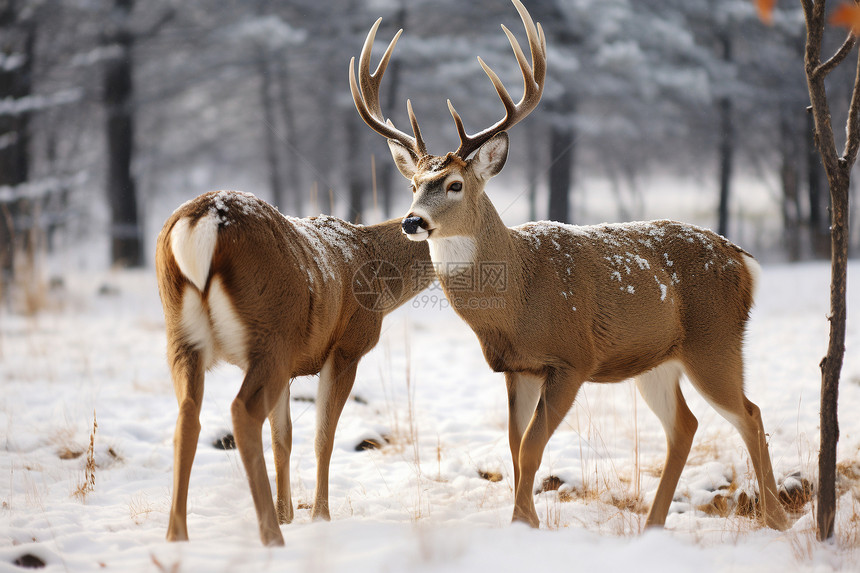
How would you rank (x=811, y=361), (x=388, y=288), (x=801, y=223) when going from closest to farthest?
(x=388, y=288) < (x=811, y=361) < (x=801, y=223)

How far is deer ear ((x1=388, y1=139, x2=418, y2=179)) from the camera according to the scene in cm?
393

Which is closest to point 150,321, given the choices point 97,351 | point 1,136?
point 97,351

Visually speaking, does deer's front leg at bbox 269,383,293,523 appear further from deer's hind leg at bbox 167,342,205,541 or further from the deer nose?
the deer nose

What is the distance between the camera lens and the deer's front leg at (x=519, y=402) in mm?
3662

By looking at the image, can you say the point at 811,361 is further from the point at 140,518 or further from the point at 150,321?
the point at 150,321

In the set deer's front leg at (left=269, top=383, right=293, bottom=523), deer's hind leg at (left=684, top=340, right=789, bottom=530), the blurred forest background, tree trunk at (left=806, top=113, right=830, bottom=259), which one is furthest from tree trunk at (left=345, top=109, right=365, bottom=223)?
deer's hind leg at (left=684, top=340, right=789, bottom=530)

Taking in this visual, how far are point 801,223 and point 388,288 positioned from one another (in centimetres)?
1529

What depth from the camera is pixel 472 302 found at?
3.49 m

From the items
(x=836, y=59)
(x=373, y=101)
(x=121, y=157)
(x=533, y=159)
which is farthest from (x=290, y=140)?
(x=836, y=59)

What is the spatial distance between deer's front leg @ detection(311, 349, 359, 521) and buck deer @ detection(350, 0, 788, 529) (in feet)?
2.45

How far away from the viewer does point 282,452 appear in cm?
369

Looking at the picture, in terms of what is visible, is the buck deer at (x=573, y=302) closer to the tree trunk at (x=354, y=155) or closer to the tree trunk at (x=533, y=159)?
the tree trunk at (x=354, y=155)

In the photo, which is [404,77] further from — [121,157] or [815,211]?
[815,211]

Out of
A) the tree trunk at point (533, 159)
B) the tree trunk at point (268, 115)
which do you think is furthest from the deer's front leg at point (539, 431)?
the tree trunk at point (533, 159)
